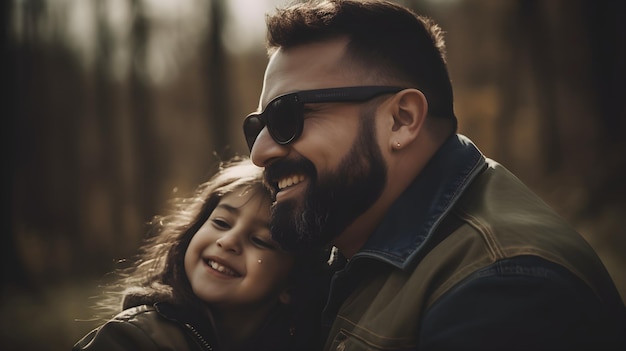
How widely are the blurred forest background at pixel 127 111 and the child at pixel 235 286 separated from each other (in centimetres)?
617

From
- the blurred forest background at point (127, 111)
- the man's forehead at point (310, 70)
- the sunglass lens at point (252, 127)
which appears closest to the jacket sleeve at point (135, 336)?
the sunglass lens at point (252, 127)

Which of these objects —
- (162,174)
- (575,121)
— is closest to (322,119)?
(575,121)

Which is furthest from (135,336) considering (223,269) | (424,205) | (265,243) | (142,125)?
(142,125)

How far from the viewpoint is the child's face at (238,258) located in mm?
2701

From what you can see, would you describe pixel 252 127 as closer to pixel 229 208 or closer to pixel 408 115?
pixel 229 208

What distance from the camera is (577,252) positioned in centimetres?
180

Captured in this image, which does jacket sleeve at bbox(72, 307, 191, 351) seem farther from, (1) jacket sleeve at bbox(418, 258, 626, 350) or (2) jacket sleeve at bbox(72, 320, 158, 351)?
(1) jacket sleeve at bbox(418, 258, 626, 350)

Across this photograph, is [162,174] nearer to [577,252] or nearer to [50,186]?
[50,186]

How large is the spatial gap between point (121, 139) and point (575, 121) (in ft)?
25.5

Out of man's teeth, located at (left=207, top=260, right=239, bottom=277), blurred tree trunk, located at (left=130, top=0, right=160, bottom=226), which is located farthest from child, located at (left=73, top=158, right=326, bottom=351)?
blurred tree trunk, located at (left=130, top=0, right=160, bottom=226)

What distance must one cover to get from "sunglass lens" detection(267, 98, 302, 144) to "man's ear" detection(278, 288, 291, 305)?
2.85ft

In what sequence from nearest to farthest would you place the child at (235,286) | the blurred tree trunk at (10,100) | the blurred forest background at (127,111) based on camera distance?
1. the child at (235,286)
2. the blurred forest background at (127,111)
3. the blurred tree trunk at (10,100)

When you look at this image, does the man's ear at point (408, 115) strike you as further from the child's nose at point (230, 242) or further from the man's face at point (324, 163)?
the child's nose at point (230, 242)

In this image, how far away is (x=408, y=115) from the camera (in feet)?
7.88
